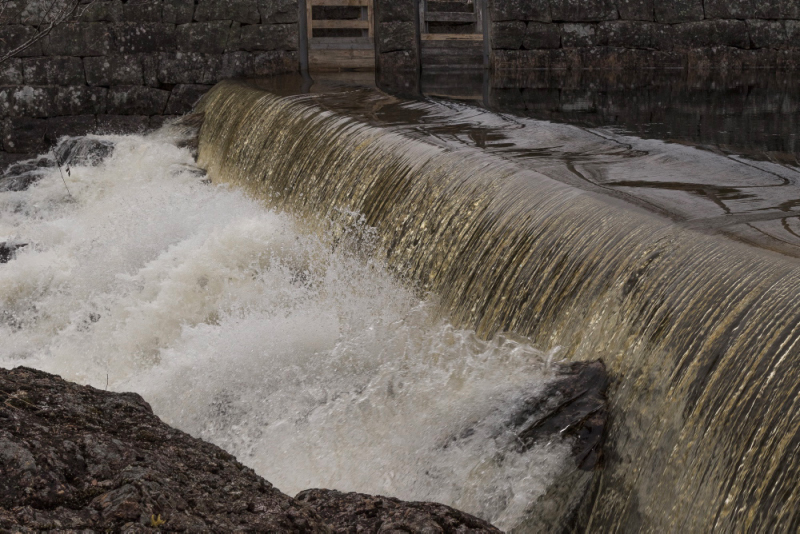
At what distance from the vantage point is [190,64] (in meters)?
9.42

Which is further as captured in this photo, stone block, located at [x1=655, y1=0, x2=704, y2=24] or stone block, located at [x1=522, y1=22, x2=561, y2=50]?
stone block, located at [x1=655, y1=0, x2=704, y2=24]

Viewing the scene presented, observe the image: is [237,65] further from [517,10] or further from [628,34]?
[628,34]

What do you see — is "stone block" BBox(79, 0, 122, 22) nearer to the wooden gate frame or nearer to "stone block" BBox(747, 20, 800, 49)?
the wooden gate frame

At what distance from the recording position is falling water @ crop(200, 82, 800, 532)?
229 centimetres

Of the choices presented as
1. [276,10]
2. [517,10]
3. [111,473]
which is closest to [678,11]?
[517,10]

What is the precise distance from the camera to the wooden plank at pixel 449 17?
9.91 metres

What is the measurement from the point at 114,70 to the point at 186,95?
820 mm

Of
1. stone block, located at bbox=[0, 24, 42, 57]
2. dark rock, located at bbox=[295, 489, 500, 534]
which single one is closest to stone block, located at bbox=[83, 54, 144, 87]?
stone block, located at bbox=[0, 24, 42, 57]

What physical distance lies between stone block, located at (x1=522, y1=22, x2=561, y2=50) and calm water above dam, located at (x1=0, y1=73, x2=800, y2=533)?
3.53m

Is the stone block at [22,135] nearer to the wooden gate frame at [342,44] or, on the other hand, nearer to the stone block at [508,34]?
the wooden gate frame at [342,44]

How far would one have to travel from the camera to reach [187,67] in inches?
371

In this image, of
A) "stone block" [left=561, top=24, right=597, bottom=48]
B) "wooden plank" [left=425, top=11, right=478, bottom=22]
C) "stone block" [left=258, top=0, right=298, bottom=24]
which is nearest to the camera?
"stone block" [left=258, top=0, right=298, bottom=24]

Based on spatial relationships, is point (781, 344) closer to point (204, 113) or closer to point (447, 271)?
point (447, 271)

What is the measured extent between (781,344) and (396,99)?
17.0 feet
